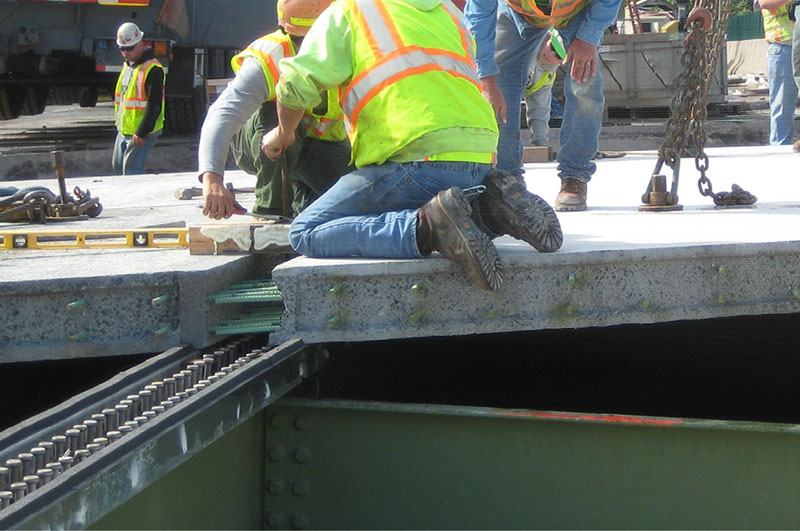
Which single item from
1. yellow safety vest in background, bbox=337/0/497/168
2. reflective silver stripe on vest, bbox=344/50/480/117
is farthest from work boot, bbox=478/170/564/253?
reflective silver stripe on vest, bbox=344/50/480/117

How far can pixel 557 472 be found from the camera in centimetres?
346

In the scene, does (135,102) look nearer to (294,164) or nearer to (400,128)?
(294,164)

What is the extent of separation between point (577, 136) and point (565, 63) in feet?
1.09

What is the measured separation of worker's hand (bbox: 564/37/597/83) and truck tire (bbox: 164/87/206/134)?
9388mm

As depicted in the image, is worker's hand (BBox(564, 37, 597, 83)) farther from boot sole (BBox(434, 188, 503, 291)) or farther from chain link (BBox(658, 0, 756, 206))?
boot sole (BBox(434, 188, 503, 291))

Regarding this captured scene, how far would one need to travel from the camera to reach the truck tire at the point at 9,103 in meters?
13.1

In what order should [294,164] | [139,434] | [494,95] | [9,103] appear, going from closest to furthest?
[139,434] < [294,164] < [494,95] < [9,103]

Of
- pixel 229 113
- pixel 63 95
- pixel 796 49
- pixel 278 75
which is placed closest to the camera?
pixel 229 113

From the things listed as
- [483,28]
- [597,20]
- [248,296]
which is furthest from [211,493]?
[597,20]

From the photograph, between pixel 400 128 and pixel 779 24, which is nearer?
pixel 400 128

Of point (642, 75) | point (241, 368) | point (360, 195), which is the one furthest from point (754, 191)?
point (642, 75)

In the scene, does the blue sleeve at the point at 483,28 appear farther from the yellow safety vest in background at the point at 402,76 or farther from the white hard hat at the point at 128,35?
the white hard hat at the point at 128,35

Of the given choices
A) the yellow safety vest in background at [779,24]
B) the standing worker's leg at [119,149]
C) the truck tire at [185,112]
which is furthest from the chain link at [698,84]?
the truck tire at [185,112]

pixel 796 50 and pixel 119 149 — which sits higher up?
pixel 796 50
